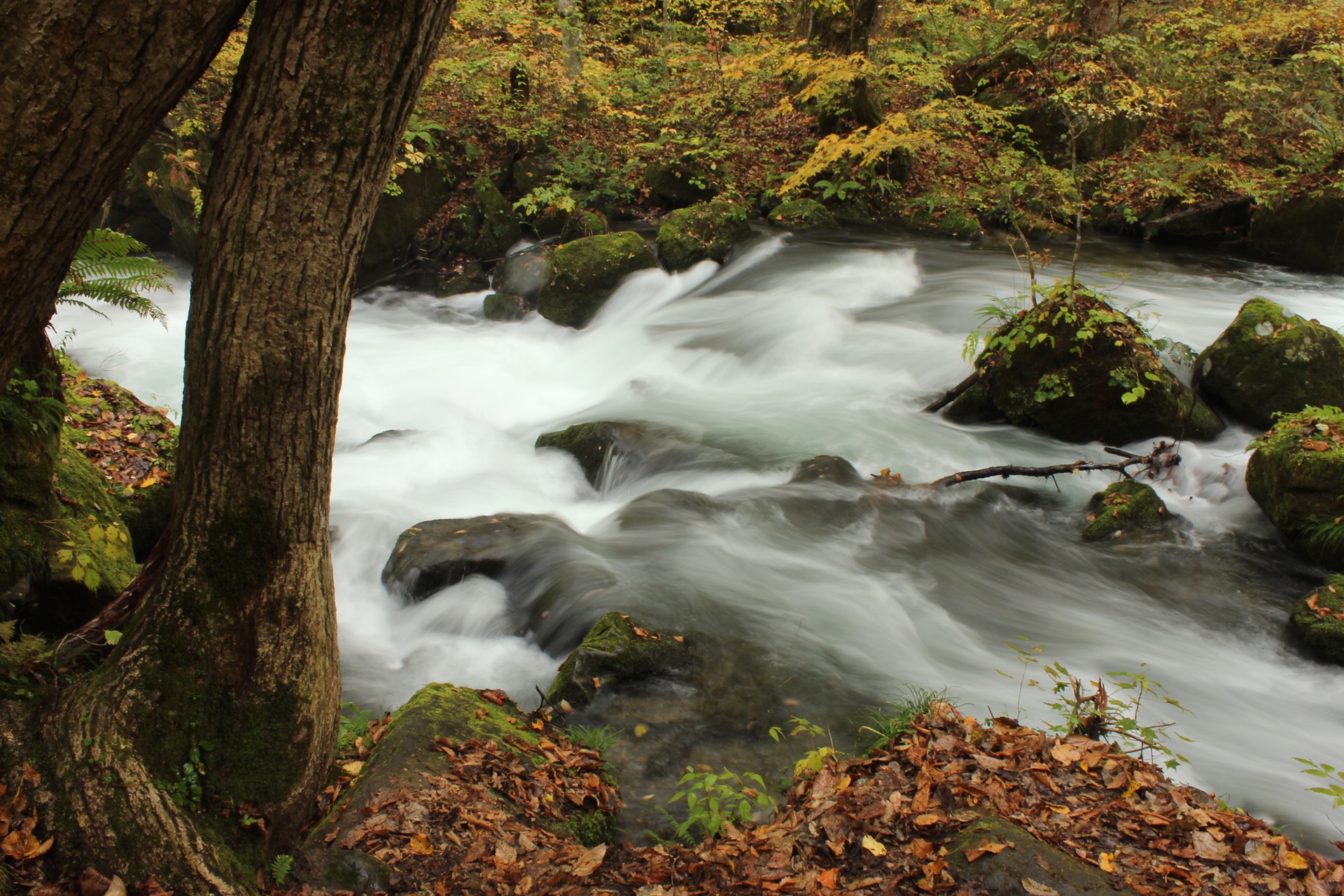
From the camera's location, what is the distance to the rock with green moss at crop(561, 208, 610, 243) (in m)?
→ 14.2

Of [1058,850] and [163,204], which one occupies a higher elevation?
[163,204]

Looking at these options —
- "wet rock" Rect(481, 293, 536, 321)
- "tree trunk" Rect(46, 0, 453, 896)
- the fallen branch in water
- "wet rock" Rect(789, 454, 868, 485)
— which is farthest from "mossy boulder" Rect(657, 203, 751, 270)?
"tree trunk" Rect(46, 0, 453, 896)

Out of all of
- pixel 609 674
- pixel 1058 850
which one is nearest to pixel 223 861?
pixel 609 674

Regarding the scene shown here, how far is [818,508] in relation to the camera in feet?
24.8

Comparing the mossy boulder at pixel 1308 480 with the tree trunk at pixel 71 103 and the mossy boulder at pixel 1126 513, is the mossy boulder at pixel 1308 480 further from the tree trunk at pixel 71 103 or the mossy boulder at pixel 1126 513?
the tree trunk at pixel 71 103

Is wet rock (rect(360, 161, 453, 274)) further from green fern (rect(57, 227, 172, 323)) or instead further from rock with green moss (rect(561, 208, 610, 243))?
green fern (rect(57, 227, 172, 323))

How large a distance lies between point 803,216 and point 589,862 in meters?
13.3

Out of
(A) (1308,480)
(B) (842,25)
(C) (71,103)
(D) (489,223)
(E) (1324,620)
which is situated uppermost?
(B) (842,25)

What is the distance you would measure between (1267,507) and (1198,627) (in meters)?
1.76

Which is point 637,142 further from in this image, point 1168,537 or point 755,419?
point 1168,537

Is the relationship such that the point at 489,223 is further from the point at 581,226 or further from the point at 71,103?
the point at 71,103

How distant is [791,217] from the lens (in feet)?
49.1

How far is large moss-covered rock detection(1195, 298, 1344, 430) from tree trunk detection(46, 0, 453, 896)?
27.7 feet

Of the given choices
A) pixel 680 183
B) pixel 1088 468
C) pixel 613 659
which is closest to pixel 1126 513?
pixel 1088 468
